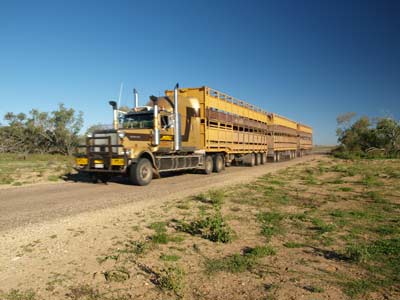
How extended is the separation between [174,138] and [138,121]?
6.45 ft

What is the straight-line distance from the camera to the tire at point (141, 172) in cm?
1118

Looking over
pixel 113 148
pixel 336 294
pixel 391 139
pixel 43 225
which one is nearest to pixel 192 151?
pixel 113 148

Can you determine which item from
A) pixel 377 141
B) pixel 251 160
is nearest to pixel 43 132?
pixel 251 160

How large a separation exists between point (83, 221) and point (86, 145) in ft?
20.8

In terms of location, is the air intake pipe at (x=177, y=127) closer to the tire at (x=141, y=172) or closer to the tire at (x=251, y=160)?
the tire at (x=141, y=172)

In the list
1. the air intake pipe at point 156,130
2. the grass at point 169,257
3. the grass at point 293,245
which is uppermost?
the air intake pipe at point 156,130

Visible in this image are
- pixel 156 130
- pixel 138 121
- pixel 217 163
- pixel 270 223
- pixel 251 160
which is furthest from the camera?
pixel 251 160

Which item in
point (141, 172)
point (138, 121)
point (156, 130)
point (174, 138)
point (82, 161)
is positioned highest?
point (138, 121)

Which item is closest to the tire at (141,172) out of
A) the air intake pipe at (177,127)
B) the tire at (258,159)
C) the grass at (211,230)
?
the air intake pipe at (177,127)

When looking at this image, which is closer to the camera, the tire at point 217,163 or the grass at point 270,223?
the grass at point 270,223

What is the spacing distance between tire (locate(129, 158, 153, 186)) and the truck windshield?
173 centimetres

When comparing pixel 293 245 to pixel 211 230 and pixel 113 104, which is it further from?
pixel 113 104

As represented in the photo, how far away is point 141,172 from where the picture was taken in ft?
37.4

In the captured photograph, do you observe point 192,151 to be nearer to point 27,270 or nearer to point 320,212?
point 320,212
